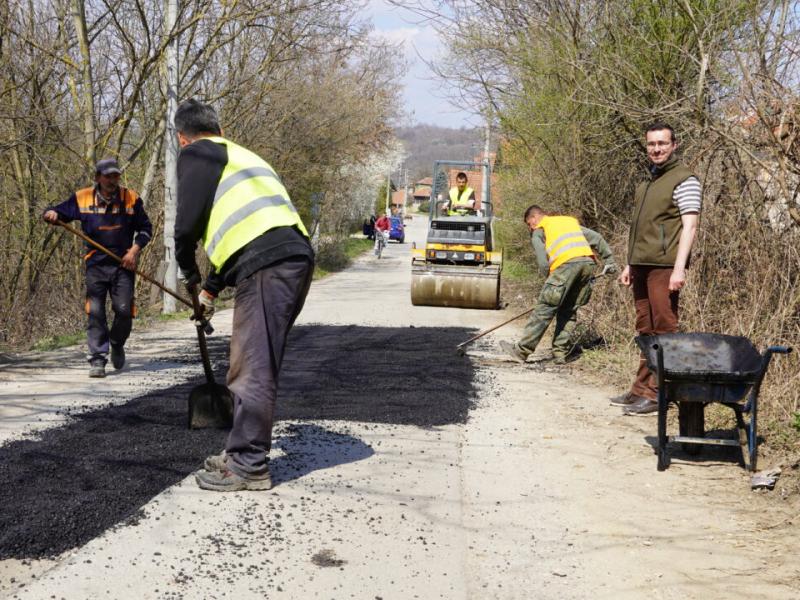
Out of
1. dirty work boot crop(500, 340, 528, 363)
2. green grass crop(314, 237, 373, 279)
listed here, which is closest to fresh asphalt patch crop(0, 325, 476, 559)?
dirty work boot crop(500, 340, 528, 363)

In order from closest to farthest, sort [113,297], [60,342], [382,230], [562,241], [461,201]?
[113,297], [562,241], [60,342], [461,201], [382,230]

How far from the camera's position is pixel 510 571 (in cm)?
394

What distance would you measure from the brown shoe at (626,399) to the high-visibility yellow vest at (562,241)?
249 centimetres

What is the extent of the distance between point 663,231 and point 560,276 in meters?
3.18

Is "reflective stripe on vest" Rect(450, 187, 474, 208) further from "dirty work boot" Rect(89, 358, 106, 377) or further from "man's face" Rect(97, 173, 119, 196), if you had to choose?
"dirty work boot" Rect(89, 358, 106, 377)

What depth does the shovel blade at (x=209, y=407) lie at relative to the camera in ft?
19.6

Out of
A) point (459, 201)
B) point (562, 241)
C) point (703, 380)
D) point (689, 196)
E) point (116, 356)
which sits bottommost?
point (116, 356)

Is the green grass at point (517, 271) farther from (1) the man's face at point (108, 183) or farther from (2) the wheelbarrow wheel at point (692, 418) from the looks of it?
(2) the wheelbarrow wheel at point (692, 418)

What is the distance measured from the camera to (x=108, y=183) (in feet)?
27.2

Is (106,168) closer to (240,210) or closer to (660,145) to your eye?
(240,210)

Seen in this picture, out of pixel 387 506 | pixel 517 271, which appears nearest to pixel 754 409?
pixel 387 506

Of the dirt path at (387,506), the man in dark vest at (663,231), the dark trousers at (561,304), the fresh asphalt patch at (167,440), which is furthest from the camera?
the dark trousers at (561,304)

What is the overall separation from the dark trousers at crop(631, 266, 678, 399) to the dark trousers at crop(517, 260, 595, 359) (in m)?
2.59

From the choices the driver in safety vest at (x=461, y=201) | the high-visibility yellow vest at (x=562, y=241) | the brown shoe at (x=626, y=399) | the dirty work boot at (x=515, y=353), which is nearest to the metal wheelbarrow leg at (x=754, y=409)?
the brown shoe at (x=626, y=399)
